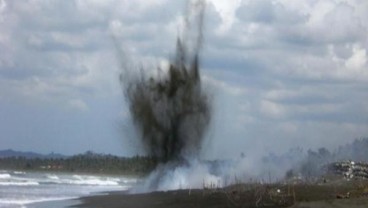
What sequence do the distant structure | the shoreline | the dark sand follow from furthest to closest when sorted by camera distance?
the distant structure < the shoreline < the dark sand

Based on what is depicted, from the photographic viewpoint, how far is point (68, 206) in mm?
54219

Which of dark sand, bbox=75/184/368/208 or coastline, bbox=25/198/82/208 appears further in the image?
coastline, bbox=25/198/82/208

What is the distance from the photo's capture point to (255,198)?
137ft

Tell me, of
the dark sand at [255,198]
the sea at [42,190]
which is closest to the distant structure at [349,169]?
the dark sand at [255,198]

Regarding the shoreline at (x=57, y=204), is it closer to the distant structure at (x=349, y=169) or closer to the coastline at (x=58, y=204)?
the coastline at (x=58, y=204)

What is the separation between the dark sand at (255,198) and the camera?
3650cm

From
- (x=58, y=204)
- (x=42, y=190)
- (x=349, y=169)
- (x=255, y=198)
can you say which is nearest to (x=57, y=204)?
(x=58, y=204)

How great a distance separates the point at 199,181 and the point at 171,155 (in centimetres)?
391

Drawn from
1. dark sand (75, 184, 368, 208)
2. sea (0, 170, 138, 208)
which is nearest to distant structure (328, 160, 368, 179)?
dark sand (75, 184, 368, 208)

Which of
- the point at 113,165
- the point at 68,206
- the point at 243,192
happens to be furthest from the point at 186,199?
the point at 113,165

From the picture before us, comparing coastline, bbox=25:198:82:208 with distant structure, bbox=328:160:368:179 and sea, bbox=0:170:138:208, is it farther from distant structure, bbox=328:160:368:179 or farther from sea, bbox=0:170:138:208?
distant structure, bbox=328:160:368:179

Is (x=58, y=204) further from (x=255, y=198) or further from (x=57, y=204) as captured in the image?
(x=255, y=198)

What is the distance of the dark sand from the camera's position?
1437 inches

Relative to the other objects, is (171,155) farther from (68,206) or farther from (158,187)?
(68,206)
